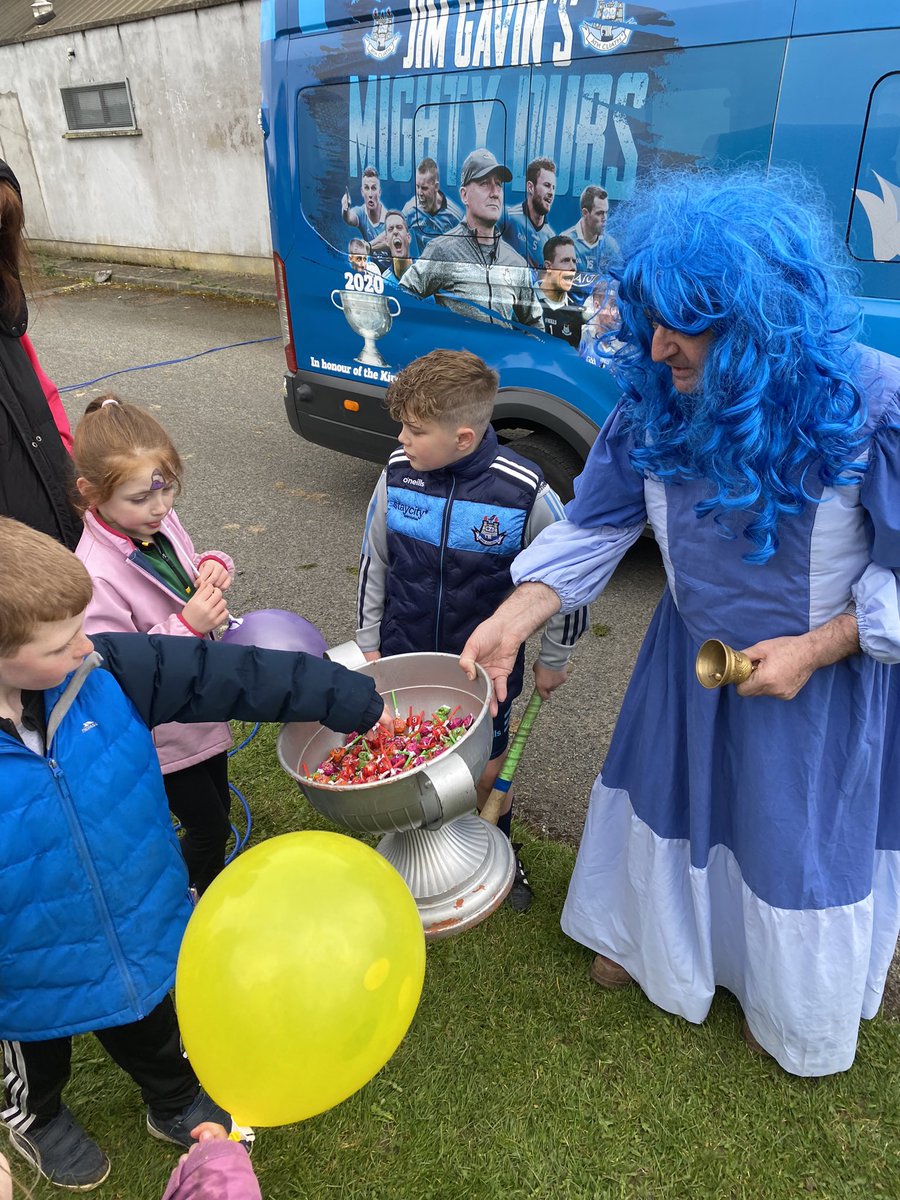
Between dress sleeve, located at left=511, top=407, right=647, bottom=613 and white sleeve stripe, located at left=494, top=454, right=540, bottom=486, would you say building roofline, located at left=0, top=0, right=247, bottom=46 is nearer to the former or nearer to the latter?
white sleeve stripe, located at left=494, top=454, right=540, bottom=486

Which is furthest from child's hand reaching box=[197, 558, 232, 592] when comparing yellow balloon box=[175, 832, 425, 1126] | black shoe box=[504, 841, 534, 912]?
black shoe box=[504, 841, 534, 912]

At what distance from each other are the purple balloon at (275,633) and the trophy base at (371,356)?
2.72 meters

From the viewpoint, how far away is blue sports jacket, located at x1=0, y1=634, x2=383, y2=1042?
157 cm

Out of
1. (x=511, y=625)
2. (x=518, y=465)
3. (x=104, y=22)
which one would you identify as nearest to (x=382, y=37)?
(x=518, y=465)

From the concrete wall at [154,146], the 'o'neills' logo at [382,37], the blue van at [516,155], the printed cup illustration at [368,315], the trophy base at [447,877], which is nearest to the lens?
the trophy base at [447,877]

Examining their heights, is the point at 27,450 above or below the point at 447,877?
above

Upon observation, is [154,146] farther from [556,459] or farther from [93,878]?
[93,878]

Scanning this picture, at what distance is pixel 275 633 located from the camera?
221 cm

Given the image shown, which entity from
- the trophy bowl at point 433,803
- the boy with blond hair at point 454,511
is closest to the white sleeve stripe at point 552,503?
the boy with blond hair at point 454,511

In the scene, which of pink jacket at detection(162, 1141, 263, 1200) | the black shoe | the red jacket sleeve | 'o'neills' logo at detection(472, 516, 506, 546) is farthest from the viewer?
the black shoe

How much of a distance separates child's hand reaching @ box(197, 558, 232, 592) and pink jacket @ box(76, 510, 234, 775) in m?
0.06

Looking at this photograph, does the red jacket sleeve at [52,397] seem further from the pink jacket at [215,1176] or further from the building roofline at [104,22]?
the building roofline at [104,22]

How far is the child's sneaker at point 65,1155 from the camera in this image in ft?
6.48

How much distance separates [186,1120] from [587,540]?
5.47ft
